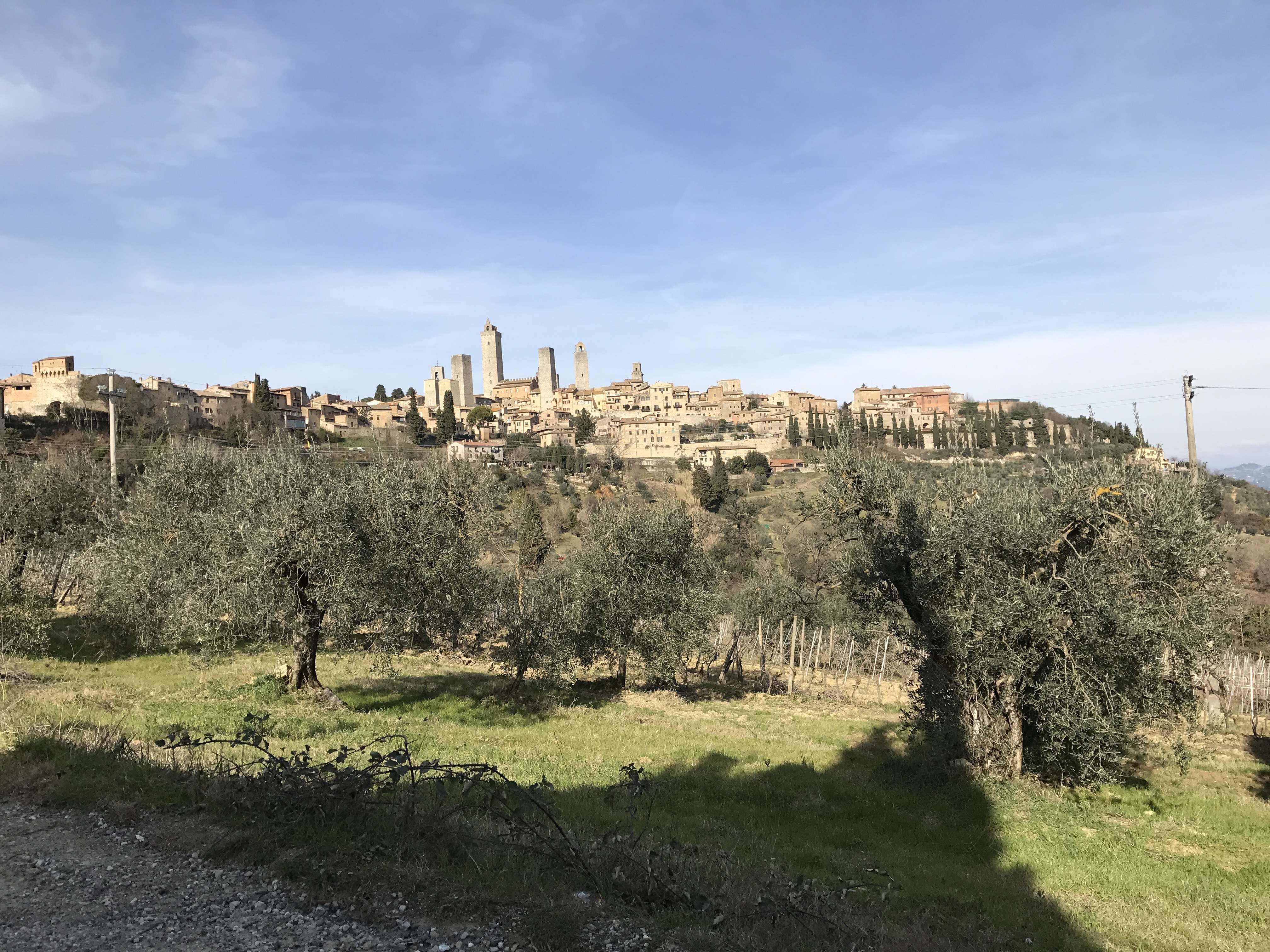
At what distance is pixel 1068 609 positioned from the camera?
1208 centimetres

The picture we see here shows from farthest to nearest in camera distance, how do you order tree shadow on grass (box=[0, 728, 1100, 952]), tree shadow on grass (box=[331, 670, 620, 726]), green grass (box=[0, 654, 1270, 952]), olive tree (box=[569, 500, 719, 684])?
olive tree (box=[569, 500, 719, 684]) < tree shadow on grass (box=[331, 670, 620, 726]) < green grass (box=[0, 654, 1270, 952]) < tree shadow on grass (box=[0, 728, 1100, 952])

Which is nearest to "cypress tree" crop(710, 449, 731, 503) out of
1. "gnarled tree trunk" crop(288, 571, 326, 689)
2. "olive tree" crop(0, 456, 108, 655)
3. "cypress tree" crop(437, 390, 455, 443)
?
"cypress tree" crop(437, 390, 455, 443)

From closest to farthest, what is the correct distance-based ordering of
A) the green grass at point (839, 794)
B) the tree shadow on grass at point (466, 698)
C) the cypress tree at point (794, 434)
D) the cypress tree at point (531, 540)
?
the green grass at point (839, 794), the tree shadow on grass at point (466, 698), the cypress tree at point (531, 540), the cypress tree at point (794, 434)

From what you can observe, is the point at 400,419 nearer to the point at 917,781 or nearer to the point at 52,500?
the point at 52,500

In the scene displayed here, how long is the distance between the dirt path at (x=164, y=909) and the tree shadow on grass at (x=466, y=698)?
10.0m

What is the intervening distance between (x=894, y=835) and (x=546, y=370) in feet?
575

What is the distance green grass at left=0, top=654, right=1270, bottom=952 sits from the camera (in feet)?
26.7

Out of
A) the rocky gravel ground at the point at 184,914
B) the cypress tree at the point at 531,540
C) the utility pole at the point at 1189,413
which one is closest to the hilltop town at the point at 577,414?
the cypress tree at the point at 531,540

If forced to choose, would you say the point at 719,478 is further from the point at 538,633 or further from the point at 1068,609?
the point at 1068,609

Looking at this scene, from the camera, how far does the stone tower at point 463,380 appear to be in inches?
6594

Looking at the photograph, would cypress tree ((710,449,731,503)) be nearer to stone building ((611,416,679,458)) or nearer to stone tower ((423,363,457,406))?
stone building ((611,416,679,458))

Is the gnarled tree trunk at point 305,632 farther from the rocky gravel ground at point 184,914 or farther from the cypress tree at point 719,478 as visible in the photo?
the cypress tree at point 719,478

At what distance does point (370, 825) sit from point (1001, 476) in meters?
13.9

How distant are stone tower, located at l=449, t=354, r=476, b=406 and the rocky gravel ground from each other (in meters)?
163
